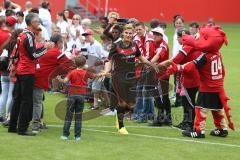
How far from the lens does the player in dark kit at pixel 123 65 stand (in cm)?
1036

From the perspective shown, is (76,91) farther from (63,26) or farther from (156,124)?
(63,26)

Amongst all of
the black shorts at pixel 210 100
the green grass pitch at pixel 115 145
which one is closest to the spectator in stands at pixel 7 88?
the green grass pitch at pixel 115 145

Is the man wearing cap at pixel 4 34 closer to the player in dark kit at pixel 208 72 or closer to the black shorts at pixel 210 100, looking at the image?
the player in dark kit at pixel 208 72

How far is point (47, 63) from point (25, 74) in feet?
2.26

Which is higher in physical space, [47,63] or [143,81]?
[47,63]

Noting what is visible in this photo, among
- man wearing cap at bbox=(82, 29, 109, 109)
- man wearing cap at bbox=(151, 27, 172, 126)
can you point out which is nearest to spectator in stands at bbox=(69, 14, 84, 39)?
man wearing cap at bbox=(82, 29, 109, 109)

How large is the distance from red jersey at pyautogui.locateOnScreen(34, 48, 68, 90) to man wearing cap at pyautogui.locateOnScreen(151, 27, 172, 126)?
6.26 feet

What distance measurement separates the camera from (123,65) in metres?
10.5

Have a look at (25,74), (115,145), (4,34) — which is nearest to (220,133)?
(115,145)

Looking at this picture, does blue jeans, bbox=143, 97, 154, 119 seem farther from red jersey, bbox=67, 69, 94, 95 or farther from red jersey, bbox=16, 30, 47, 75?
red jersey, bbox=16, 30, 47, 75

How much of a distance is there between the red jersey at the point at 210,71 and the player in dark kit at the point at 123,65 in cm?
103

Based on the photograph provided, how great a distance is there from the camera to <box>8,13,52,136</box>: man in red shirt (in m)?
9.73

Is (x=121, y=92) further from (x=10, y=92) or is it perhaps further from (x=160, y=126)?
(x=10, y=92)

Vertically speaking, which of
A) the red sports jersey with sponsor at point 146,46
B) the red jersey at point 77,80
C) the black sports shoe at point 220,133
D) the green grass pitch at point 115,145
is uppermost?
the red sports jersey with sponsor at point 146,46
